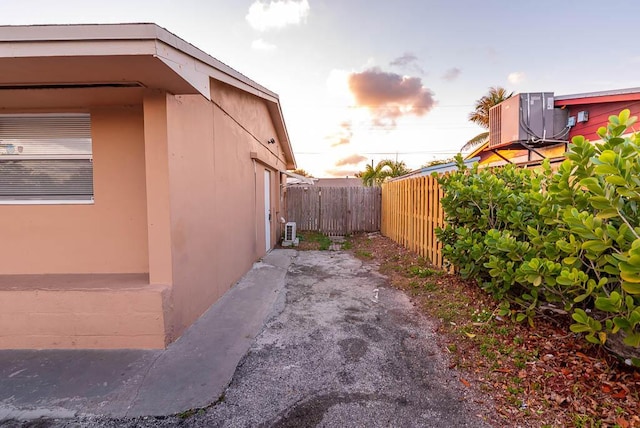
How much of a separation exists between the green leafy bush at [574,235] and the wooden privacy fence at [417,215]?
1755 millimetres

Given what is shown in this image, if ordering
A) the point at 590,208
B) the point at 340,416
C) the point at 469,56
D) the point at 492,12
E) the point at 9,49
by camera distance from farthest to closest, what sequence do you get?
the point at 469,56
the point at 492,12
the point at 590,208
the point at 9,49
the point at 340,416

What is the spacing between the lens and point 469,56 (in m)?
9.80

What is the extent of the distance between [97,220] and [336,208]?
31.4 ft

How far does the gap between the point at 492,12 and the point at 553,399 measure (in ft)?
31.6

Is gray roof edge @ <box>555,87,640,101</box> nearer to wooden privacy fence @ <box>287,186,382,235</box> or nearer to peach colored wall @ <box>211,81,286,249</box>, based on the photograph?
wooden privacy fence @ <box>287,186,382,235</box>

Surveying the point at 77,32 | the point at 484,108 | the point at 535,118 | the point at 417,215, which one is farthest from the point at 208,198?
the point at 484,108

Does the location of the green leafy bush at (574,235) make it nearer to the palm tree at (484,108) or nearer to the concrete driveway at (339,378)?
the concrete driveway at (339,378)

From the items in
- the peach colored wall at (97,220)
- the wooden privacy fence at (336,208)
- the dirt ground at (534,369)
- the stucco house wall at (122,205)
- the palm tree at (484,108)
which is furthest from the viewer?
the palm tree at (484,108)

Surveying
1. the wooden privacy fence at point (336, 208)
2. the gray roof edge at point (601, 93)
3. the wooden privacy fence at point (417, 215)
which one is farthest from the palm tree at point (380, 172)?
the gray roof edge at point (601, 93)

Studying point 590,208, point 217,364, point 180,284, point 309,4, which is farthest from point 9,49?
point 309,4

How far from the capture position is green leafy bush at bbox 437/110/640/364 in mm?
1937

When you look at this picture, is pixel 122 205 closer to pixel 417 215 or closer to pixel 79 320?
pixel 79 320

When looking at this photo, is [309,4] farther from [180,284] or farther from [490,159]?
[490,159]

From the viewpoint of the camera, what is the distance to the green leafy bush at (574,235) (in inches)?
76.2
